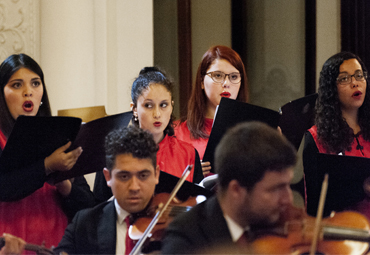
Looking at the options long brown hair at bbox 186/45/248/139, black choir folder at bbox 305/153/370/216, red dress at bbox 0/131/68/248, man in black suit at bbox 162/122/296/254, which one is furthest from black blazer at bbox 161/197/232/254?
long brown hair at bbox 186/45/248/139

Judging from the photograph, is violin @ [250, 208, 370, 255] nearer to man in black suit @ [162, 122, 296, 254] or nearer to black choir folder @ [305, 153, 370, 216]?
man in black suit @ [162, 122, 296, 254]

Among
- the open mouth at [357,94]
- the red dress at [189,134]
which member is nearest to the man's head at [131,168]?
the red dress at [189,134]

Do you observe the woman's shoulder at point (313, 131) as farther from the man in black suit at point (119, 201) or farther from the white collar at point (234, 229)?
the white collar at point (234, 229)

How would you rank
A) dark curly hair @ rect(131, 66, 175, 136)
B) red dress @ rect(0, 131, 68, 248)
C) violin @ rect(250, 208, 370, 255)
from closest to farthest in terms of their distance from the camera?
1. violin @ rect(250, 208, 370, 255)
2. red dress @ rect(0, 131, 68, 248)
3. dark curly hair @ rect(131, 66, 175, 136)

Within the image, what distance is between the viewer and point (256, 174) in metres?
1.00

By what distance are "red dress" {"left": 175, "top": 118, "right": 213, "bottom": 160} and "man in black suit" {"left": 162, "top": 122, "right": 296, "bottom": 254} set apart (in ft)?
3.89

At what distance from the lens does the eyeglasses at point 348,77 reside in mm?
2197

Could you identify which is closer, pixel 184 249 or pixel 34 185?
pixel 184 249

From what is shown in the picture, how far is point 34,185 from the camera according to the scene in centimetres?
165

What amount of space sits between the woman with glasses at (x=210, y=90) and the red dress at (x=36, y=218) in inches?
27.9

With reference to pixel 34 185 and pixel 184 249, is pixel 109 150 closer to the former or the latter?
pixel 34 185

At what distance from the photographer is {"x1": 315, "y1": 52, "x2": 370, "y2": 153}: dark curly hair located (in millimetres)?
2154

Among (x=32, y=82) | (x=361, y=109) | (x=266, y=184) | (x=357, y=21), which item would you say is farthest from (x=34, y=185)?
(x=357, y=21)

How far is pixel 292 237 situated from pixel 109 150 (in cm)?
71
